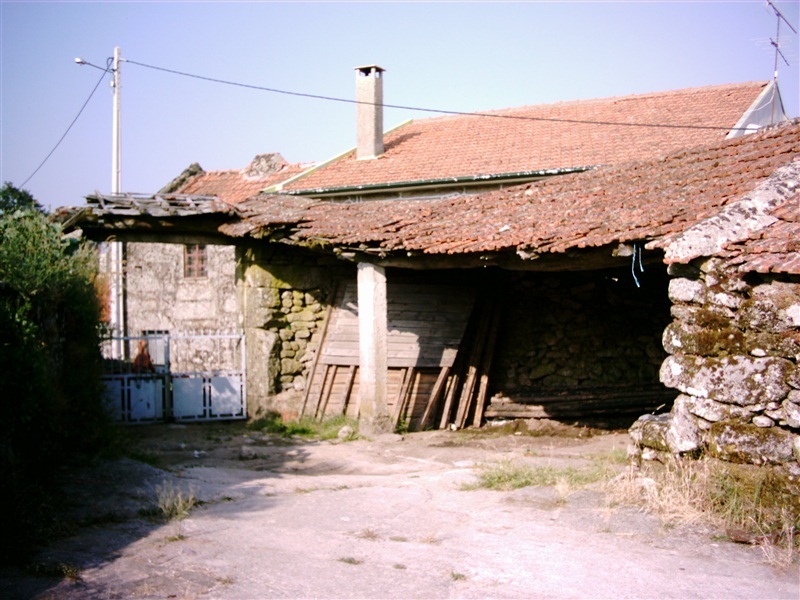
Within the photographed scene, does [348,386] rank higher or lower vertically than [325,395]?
higher

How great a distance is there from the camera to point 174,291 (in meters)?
22.8

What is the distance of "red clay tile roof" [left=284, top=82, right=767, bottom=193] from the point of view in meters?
14.7

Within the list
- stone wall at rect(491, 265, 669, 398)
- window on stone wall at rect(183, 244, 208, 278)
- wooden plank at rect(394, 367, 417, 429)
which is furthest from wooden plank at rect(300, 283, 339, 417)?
window on stone wall at rect(183, 244, 208, 278)

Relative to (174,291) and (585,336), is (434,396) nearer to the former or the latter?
(585,336)

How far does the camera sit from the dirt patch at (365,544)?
4.99 metres

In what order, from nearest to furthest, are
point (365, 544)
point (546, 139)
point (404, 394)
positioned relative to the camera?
1. point (365, 544)
2. point (404, 394)
3. point (546, 139)

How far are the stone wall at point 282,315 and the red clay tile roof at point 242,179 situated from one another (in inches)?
324

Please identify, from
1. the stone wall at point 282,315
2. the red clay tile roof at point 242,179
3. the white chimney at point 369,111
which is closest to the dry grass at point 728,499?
the stone wall at point 282,315

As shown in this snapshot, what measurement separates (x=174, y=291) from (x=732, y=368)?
61.3ft

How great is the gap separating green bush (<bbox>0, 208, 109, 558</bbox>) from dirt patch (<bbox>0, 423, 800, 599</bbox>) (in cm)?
35

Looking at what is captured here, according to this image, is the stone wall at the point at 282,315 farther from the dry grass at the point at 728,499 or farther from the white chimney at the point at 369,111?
the dry grass at the point at 728,499

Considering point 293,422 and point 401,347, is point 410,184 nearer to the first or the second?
point 401,347

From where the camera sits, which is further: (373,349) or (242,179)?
(242,179)

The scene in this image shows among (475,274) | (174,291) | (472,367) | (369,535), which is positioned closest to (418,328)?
(472,367)
